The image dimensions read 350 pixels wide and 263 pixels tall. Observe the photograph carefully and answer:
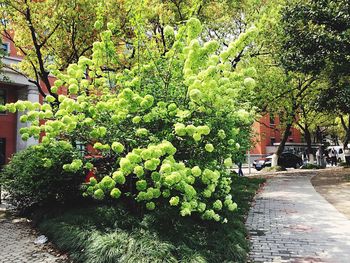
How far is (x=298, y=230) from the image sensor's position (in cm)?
781

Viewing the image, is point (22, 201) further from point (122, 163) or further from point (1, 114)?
point (1, 114)

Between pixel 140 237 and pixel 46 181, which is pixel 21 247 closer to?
pixel 46 181

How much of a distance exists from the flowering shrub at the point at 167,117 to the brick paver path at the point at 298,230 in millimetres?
1482

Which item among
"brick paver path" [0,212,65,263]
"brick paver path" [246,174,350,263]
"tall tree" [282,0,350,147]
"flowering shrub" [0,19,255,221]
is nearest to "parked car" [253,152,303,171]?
"tall tree" [282,0,350,147]

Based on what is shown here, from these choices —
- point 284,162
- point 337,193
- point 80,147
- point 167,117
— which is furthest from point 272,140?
point 167,117

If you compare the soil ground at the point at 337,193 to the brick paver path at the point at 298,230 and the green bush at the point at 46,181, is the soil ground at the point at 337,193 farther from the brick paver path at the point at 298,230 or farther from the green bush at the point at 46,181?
the green bush at the point at 46,181

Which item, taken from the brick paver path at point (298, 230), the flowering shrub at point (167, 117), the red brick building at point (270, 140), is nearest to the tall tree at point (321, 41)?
the brick paver path at point (298, 230)

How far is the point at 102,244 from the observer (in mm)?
5555

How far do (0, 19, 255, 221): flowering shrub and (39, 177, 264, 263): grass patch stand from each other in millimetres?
559

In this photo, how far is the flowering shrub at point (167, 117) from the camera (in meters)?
5.14

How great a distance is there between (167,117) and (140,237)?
7.35ft

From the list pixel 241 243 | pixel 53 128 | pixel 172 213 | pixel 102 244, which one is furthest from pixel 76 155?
pixel 241 243

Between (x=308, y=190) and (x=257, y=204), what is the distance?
400cm

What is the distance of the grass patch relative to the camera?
5.41 m
